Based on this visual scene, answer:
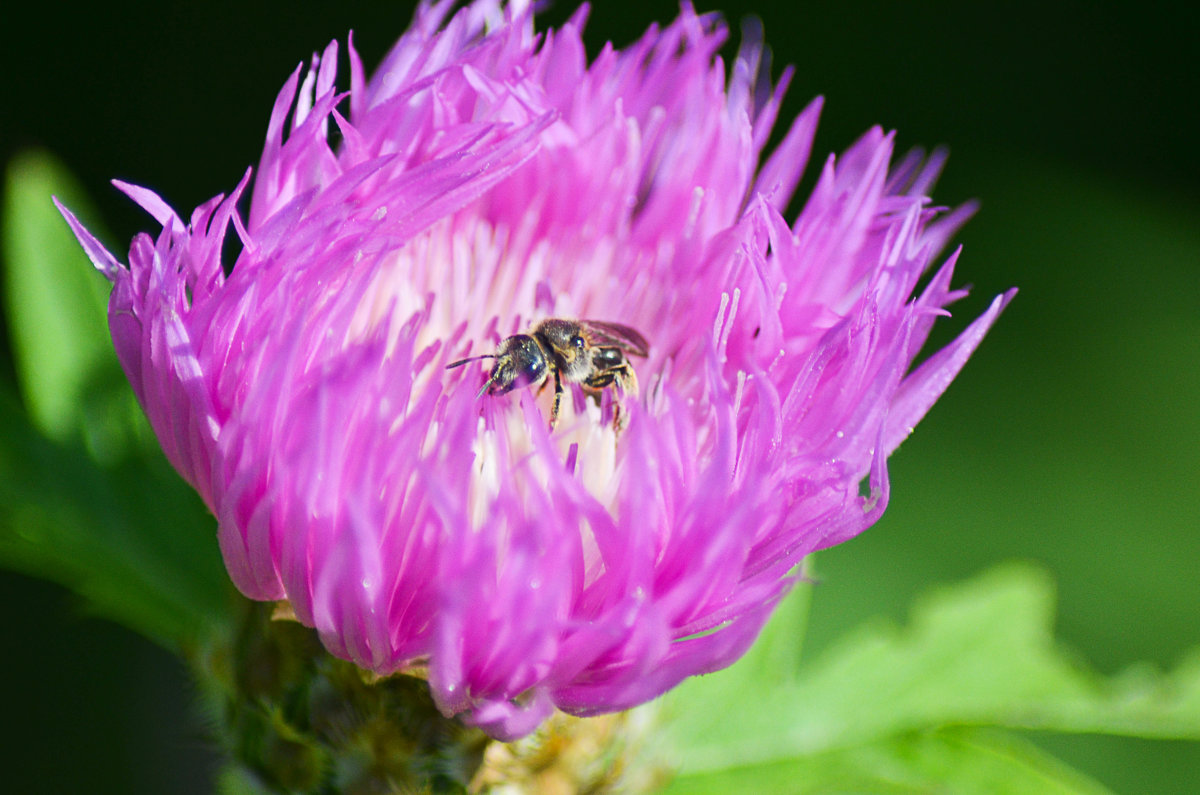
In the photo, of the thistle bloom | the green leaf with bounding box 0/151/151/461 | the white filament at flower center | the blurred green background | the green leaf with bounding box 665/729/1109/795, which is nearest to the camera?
the thistle bloom

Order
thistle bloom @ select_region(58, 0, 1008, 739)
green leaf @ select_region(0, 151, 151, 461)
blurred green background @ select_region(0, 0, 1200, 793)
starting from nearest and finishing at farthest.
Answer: thistle bloom @ select_region(58, 0, 1008, 739) → green leaf @ select_region(0, 151, 151, 461) → blurred green background @ select_region(0, 0, 1200, 793)

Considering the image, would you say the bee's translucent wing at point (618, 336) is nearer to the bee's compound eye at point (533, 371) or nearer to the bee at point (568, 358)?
the bee at point (568, 358)

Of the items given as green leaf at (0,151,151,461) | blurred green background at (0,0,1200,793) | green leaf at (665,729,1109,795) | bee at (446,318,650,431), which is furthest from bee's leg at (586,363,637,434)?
blurred green background at (0,0,1200,793)

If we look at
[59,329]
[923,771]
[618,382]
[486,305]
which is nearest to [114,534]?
[59,329]

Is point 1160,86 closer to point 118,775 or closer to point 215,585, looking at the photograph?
point 215,585

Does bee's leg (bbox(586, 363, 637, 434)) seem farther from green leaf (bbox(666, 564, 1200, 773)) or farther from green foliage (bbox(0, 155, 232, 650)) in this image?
green foliage (bbox(0, 155, 232, 650))

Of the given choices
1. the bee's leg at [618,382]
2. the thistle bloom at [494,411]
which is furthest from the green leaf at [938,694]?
the thistle bloom at [494,411]
